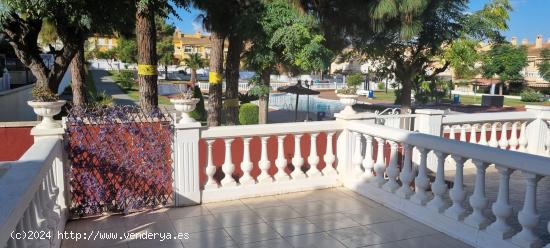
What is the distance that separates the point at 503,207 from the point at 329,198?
83.4 inches

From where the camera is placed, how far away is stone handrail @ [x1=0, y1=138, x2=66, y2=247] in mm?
2074

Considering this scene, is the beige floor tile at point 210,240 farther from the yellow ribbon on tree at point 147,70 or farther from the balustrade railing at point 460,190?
the yellow ribbon on tree at point 147,70

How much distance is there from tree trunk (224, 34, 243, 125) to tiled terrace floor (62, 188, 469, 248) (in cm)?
711

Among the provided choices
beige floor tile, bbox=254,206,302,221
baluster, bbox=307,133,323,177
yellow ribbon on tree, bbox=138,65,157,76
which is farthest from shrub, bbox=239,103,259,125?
beige floor tile, bbox=254,206,302,221

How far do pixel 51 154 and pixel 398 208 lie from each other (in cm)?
340

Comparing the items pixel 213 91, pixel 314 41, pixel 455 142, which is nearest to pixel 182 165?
pixel 455 142

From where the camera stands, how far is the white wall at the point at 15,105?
14047 mm

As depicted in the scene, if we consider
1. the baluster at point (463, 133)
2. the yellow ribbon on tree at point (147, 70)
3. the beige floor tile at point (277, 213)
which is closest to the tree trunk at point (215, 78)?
the yellow ribbon on tree at point (147, 70)

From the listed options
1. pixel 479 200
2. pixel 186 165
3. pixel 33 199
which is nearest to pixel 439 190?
pixel 479 200

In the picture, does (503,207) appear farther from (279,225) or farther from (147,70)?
(147,70)

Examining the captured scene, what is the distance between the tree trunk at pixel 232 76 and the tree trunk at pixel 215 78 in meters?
0.24

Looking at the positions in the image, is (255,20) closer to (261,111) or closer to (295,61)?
(295,61)

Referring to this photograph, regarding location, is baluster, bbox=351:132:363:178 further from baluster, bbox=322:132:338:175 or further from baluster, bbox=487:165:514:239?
baluster, bbox=487:165:514:239

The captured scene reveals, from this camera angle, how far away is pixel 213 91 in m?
11.9
